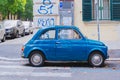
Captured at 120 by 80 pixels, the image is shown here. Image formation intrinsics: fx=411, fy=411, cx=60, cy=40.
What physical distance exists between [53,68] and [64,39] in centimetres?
118

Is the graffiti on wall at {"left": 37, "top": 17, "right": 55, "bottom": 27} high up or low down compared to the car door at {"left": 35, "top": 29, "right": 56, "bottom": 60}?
up

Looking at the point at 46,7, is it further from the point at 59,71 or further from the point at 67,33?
the point at 59,71

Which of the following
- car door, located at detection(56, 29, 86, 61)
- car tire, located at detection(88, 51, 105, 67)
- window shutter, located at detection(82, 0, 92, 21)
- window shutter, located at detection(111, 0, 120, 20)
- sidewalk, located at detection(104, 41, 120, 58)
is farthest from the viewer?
window shutter, located at detection(82, 0, 92, 21)

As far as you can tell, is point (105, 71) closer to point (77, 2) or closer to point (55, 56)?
point (55, 56)

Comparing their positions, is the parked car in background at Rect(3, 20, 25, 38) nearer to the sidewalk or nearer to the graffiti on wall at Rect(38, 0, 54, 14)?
the graffiti on wall at Rect(38, 0, 54, 14)

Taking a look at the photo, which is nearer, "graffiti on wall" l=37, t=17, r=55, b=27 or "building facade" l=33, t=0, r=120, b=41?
"building facade" l=33, t=0, r=120, b=41

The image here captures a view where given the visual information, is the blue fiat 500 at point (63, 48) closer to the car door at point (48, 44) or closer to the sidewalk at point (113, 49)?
the car door at point (48, 44)

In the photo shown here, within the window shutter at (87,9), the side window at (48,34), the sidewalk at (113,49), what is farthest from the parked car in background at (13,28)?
the side window at (48,34)

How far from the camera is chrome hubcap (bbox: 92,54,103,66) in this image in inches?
586

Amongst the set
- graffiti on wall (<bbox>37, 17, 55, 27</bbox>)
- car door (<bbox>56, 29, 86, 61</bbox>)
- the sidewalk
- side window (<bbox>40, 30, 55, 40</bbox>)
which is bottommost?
the sidewalk

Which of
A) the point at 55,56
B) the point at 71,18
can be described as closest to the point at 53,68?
the point at 55,56

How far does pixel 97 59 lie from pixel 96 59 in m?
0.04

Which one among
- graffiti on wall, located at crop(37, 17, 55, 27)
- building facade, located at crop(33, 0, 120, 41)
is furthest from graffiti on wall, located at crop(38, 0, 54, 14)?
graffiti on wall, located at crop(37, 17, 55, 27)

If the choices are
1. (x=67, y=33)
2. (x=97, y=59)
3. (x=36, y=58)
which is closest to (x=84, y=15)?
(x=67, y=33)
